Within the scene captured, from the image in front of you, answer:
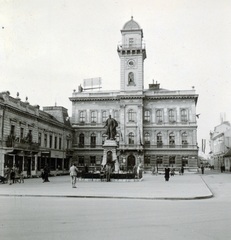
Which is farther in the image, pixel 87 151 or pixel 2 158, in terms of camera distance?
pixel 87 151

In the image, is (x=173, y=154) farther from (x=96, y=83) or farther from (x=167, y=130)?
(x=96, y=83)

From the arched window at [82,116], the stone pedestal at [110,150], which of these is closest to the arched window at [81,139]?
the arched window at [82,116]

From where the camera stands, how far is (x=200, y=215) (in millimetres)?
10766

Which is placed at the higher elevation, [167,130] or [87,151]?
[167,130]

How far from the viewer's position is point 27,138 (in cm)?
3719

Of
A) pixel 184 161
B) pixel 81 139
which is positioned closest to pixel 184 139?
pixel 184 161

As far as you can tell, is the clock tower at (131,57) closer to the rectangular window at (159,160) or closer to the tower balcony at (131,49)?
the tower balcony at (131,49)

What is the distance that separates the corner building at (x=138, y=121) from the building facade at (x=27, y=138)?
699cm

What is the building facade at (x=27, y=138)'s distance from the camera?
109 ft

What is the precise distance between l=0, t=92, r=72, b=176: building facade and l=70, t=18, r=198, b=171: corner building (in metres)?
6.99

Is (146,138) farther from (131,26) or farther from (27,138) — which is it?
(27,138)

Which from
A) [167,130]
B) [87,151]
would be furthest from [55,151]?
[167,130]

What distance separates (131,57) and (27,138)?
2835 centimetres

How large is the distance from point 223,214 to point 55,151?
4050 cm
